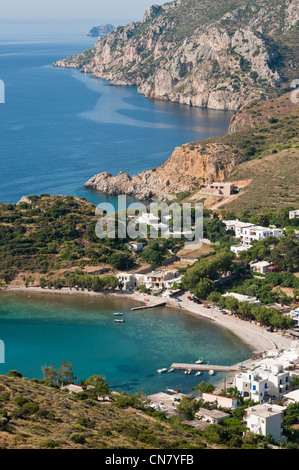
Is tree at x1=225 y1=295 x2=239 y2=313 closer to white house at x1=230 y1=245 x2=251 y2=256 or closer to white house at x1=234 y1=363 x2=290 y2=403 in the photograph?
white house at x1=230 y1=245 x2=251 y2=256

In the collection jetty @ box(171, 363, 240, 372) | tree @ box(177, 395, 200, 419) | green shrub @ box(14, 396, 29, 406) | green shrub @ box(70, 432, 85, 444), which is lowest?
jetty @ box(171, 363, 240, 372)

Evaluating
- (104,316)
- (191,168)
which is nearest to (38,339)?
(104,316)

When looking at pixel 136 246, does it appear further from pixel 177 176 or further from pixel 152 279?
pixel 177 176

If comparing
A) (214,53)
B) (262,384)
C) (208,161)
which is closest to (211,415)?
(262,384)

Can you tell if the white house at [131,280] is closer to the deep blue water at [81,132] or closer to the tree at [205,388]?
the tree at [205,388]

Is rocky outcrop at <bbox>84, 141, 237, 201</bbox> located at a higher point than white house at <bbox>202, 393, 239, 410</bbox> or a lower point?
higher

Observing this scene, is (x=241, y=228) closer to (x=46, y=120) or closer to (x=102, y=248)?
(x=102, y=248)

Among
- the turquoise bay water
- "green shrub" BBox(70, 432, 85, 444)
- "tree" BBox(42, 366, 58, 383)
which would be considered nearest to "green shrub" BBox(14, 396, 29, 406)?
"green shrub" BBox(70, 432, 85, 444)
